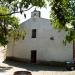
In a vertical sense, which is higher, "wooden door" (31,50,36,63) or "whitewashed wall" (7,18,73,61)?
"whitewashed wall" (7,18,73,61)

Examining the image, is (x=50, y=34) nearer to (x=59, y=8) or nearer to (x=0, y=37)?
(x=0, y=37)

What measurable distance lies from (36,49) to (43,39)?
1648mm

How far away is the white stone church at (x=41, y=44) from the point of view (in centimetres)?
3597

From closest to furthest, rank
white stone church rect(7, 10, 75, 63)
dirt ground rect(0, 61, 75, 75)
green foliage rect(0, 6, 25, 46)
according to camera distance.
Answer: dirt ground rect(0, 61, 75, 75)
white stone church rect(7, 10, 75, 63)
green foliage rect(0, 6, 25, 46)

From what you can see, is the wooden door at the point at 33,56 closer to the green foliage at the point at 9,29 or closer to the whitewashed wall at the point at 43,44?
the whitewashed wall at the point at 43,44

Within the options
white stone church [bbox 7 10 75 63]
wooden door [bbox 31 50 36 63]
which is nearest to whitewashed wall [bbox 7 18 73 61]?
white stone church [bbox 7 10 75 63]

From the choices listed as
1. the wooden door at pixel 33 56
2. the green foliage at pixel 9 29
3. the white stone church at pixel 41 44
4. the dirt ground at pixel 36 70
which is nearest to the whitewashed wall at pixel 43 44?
the white stone church at pixel 41 44

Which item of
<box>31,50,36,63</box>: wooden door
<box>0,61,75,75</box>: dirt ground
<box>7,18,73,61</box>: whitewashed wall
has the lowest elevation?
<box>0,61,75,75</box>: dirt ground

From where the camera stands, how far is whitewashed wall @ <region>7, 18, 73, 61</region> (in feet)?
118

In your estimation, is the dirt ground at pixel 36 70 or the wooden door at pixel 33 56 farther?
the wooden door at pixel 33 56

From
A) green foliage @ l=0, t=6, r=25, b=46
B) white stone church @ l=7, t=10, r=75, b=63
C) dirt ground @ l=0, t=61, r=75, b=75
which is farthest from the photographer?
green foliage @ l=0, t=6, r=25, b=46

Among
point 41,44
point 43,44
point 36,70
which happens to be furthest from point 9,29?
point 36,70

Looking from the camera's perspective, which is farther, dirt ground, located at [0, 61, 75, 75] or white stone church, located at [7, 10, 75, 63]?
white stone church, located at [7, 10, 75, 63]

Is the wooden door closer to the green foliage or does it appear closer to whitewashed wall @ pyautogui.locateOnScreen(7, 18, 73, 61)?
whitewashed wall @ pyautogui.locateOnScreen(7, 18, 73, 61)
